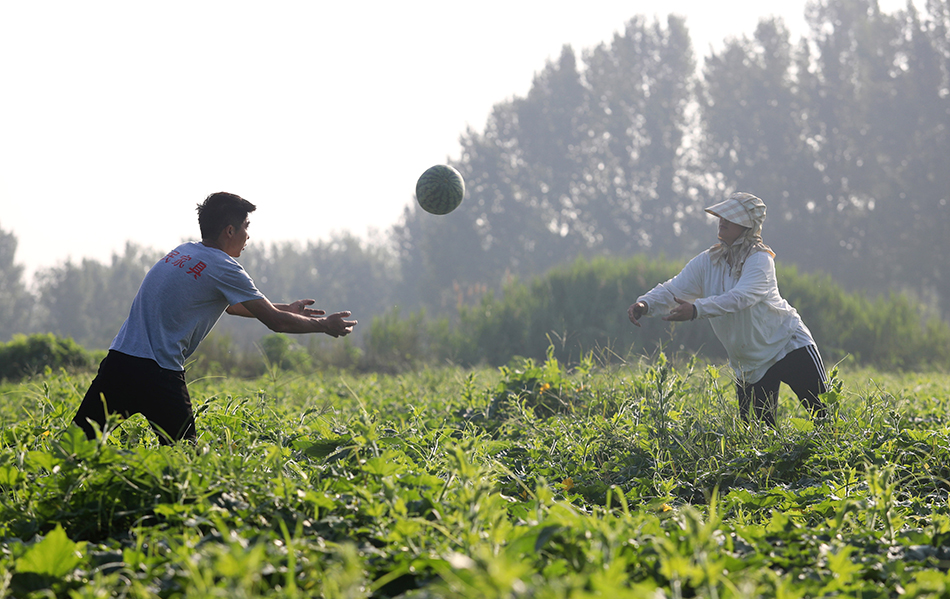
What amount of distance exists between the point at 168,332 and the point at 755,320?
11.3 feet

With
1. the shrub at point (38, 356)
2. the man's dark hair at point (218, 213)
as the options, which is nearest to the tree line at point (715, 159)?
the shrub at point (38, 356)

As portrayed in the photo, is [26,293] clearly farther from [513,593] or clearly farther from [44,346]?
[513,593]

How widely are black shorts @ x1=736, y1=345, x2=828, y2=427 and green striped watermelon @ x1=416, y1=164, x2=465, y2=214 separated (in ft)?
8.60

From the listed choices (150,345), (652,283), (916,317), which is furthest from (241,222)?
(916,317)

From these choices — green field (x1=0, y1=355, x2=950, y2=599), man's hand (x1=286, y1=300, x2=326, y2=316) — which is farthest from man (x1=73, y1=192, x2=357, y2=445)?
man's hand (x1=286, y1=300, x2=326, y2=316)

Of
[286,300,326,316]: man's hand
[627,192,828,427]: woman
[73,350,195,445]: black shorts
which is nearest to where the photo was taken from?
[73,350,195,445]: black shorts

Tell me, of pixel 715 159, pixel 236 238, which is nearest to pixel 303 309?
pixel 236 238

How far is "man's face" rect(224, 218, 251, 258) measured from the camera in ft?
11.4

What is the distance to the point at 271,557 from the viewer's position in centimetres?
184

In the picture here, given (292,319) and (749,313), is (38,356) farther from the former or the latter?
(749,313)

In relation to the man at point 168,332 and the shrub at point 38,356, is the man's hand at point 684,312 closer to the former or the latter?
the man at point 168,332

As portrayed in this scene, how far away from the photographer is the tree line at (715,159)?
33.5m

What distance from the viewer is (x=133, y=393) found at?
3.20 meters

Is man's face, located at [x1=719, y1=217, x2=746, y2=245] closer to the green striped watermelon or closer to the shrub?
the green striped watermelon
